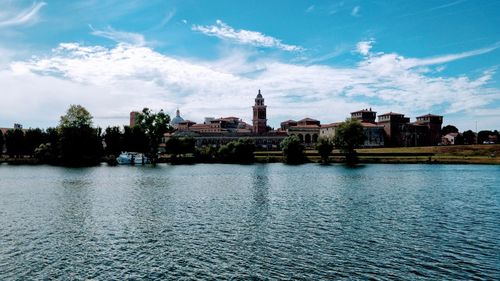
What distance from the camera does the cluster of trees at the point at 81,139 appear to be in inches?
5103

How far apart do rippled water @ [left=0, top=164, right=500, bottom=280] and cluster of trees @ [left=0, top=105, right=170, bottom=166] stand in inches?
3079

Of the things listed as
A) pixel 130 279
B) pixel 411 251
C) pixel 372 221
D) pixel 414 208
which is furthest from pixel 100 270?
pixel 414 208

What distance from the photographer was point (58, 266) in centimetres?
2381

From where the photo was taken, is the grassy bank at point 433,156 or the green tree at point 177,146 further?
the green tree at point 177,146

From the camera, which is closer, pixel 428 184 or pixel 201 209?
pixel 201 209

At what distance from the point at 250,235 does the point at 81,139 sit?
11103 centimetres

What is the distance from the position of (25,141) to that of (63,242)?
135833mm

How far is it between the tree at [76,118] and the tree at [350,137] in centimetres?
8038

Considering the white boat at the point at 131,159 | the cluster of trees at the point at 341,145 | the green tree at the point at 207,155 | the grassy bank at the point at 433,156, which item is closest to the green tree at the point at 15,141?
the white boat at the point at 131,159

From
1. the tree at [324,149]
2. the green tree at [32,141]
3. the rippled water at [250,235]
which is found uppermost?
the green tree at [32,141]

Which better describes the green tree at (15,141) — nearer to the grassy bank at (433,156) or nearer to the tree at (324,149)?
the grassy bank at (433,156)

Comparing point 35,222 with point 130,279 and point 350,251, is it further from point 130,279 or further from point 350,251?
point 350,251

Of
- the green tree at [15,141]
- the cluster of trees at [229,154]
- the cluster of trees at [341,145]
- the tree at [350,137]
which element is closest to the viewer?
the tree at [350,137]

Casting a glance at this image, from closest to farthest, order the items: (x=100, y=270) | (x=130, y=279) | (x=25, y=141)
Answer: (x=130, y=279) < (x=100, y=270) < (x=25, y=141)
